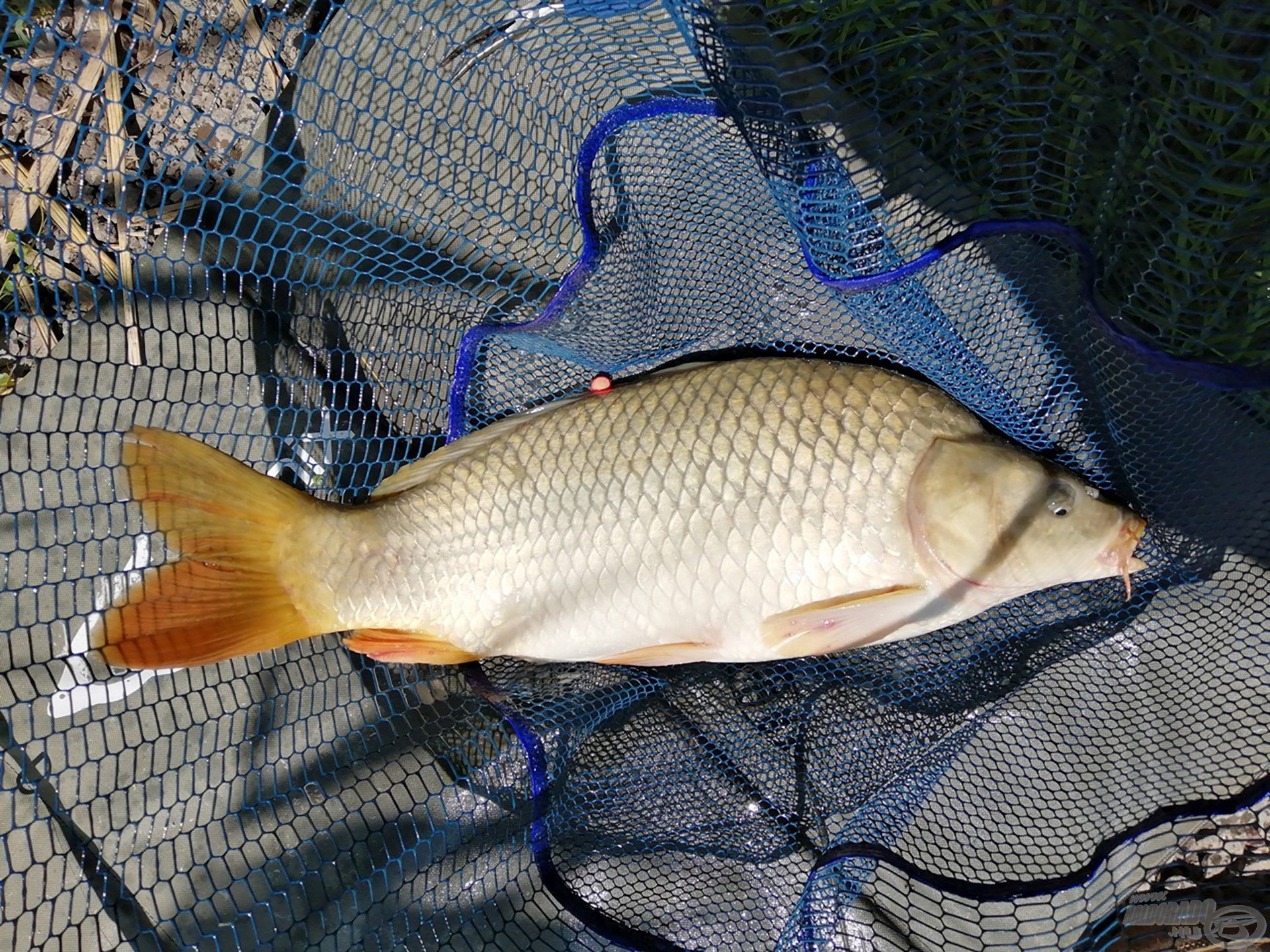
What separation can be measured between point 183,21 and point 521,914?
1.97m

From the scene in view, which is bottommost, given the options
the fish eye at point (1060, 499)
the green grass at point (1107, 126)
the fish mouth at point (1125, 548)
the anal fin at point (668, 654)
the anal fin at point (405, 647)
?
the anal fin at point (668, 654)

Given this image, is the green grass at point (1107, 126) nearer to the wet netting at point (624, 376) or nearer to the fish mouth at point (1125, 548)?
the wet netting at point (624, 376)

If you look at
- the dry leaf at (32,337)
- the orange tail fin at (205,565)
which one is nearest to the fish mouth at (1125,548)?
the orange tail fin at (205,565)

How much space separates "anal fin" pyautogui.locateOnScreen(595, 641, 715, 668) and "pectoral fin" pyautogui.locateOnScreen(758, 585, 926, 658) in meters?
0.12

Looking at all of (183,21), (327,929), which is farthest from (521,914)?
(183,21)

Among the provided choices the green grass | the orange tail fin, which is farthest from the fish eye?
the orange tail fin

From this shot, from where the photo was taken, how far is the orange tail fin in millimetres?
1345

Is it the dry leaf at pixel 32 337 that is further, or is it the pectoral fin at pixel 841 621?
the dry leaf at pixel 32 337

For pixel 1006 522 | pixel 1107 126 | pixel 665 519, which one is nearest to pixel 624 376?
pixel 665 519

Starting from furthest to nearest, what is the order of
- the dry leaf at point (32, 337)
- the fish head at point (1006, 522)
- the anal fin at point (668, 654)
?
the dry leaf at point (32, 337) → the anal fin at point (668, 654) → the fish head at point (1006, 522)

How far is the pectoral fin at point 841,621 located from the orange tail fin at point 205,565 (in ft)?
2.70

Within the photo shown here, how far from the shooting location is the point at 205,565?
1410 mm

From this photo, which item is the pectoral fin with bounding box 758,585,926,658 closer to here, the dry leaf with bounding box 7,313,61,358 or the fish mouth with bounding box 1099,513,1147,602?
the fish mouth with bounding box 1099,513,1147,602

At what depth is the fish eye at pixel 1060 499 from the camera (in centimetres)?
133
